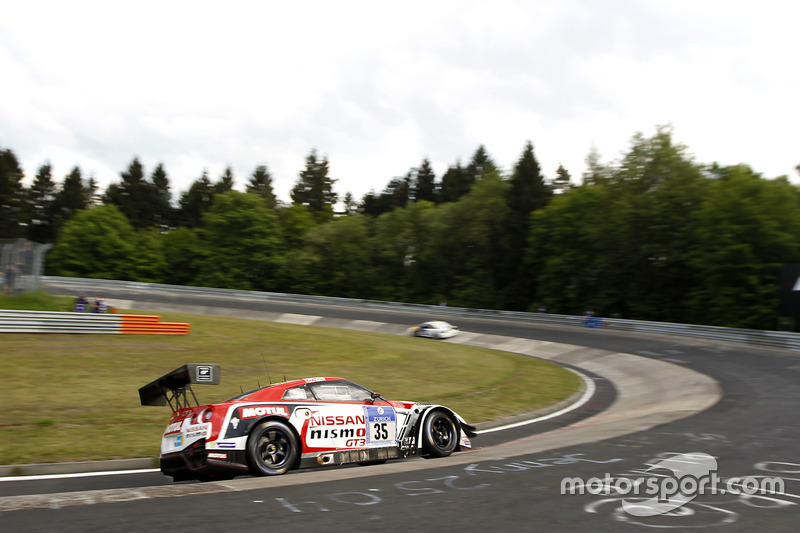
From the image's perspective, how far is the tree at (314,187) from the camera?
112938 mm

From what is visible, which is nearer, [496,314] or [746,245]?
[746,245]

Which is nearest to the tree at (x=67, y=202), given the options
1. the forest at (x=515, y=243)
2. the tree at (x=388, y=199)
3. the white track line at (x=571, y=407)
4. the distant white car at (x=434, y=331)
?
the forest at (x=515, y=243)

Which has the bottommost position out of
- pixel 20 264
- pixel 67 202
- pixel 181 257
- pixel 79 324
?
pixel 79 324

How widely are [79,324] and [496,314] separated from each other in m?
27.2

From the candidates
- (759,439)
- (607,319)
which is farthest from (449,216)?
(759,439)

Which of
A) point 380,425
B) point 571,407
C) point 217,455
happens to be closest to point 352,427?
point 380,425

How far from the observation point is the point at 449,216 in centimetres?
6288

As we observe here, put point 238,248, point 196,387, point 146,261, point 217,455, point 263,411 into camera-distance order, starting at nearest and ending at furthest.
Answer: point 217,455
point 263,411
point 196,387
point 238,248
point 146,261

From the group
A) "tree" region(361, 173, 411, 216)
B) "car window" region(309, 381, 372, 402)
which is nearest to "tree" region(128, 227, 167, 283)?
"tree" region(361, 173, 411, 216)

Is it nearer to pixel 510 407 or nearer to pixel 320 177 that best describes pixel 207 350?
pixel 510 407

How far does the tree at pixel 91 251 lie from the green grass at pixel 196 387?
5101 centimetres

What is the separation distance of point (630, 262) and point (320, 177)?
77380mm

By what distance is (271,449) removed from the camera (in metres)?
7.64

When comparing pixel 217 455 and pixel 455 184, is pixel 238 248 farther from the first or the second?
pixel 217 455
